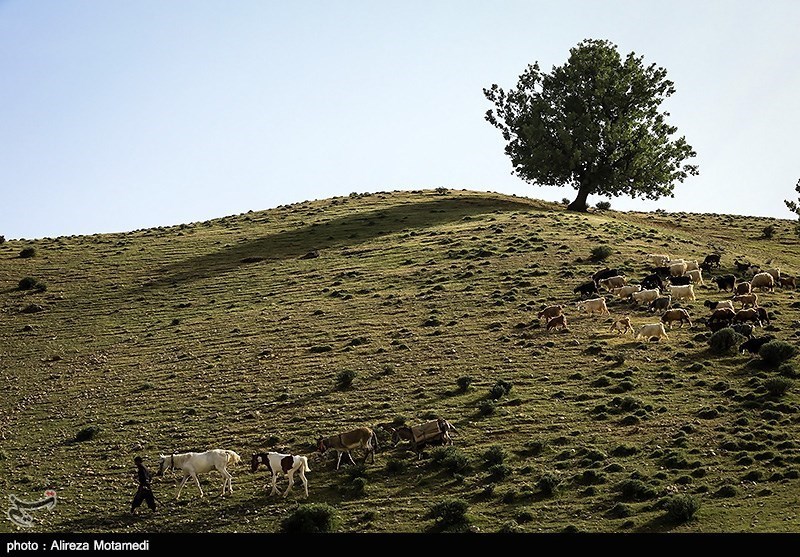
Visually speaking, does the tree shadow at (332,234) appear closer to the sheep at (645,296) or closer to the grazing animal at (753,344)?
the sheep at (645,296)

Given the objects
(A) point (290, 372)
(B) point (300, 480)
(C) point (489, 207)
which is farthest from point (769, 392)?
(C) point (489, 207)

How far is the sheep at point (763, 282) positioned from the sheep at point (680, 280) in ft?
12.1

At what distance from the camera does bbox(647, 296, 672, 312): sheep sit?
171 feet

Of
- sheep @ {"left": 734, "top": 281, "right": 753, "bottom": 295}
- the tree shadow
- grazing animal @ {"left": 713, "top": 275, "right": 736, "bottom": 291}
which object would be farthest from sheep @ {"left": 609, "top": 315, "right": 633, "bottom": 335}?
the tree shadow

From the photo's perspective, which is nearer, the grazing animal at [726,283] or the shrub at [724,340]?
the shrub at [724,340]

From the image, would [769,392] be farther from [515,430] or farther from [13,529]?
[13,529]

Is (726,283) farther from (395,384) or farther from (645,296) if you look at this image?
(395,384)

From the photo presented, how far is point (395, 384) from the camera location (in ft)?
141

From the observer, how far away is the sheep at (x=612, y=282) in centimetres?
5659

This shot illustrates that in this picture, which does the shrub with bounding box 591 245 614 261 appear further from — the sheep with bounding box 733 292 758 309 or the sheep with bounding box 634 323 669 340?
the sheep with bounding box 634 323 669 340

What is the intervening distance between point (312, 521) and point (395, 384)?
48.6 ft

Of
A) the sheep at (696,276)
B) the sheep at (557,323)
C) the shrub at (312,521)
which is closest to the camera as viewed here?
the shrub at (312,521)

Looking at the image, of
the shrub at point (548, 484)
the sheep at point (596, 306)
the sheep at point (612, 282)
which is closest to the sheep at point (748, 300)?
the sheep at point (596, 306)

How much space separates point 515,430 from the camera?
3638cm
